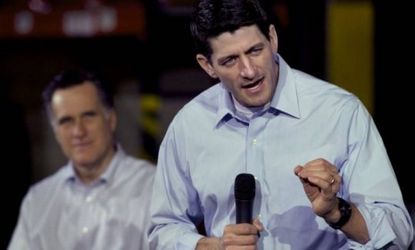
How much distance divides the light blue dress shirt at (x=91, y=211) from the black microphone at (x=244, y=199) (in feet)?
3.75

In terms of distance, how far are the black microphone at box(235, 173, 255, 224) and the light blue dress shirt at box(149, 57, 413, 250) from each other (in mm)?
223

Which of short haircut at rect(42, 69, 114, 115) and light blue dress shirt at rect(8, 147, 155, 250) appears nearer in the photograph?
light blue dress shirt at rect(8, 147, 155, 250)

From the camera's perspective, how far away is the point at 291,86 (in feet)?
7.20

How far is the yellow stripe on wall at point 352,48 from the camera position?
14.3 feet

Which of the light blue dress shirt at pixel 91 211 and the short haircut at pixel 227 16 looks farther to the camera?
the light blue dress shirt at pixel 91 211

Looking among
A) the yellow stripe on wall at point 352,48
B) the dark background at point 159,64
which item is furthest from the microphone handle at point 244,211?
the yellow stripe on wall at point 352,48

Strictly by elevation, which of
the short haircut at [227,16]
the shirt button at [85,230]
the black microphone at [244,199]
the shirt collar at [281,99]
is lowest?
the shirt button at [85,230]

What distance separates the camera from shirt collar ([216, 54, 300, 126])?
2.16 metres

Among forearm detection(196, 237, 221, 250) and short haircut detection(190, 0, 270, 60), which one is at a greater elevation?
short haircut detection(190, 0, 270, 60)

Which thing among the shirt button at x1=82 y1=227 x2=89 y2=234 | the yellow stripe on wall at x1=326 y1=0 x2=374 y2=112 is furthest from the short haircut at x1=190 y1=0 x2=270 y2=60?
the yellow stripe on wall at x1=326 y1=0 x2=374 y2=112

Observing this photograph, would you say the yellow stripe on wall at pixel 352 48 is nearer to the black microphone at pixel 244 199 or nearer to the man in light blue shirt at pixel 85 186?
the man in light blue shirt at pixel 85 186

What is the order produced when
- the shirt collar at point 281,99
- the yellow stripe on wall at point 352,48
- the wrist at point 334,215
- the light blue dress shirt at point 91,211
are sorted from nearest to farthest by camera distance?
the wrist at point 334,215 → the shirt collar at point 281,99 → the light blue dress shirt at point 91,211 → the yellow stripe on wall at point 352,48

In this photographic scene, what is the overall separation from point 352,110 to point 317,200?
307 millimetres

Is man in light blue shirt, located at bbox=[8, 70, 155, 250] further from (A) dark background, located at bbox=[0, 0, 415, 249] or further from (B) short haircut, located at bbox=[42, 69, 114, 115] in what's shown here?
(A) dark background, located at bbox=[0, 0, 415, 249]
